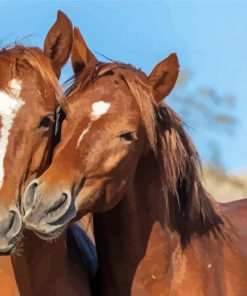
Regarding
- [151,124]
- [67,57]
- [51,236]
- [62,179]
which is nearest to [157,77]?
[151,124]

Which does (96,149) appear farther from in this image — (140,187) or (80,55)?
(80,55)

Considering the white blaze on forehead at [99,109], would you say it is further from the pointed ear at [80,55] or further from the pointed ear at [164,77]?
the pointed ear at [80,55]

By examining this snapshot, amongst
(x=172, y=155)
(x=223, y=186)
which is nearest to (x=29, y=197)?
(x=172, y=155)

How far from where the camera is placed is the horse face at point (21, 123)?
2.79 meters

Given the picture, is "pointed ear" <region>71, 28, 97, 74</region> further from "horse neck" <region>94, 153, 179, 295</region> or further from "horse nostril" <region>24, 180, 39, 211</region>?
"horse nostril" <region>24, 180, 39, 211</region>

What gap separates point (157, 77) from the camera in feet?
10.8

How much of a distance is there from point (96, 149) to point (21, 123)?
362 millimetres

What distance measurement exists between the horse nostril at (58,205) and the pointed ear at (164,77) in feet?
2.43

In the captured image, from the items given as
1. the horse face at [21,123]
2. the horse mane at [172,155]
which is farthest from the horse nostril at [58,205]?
the horse mane at [172,155]

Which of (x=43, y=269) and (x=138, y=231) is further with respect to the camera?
(x=138, y=231)

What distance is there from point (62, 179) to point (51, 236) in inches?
10.0

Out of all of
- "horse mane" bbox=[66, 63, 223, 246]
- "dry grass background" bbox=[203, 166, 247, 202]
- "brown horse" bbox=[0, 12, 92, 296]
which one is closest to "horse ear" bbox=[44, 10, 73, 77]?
"brown horse" bbox=[0, 12, 92, 296]

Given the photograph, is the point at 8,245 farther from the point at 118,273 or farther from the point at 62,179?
the point at 118,273

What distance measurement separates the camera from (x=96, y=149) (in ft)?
9.96
